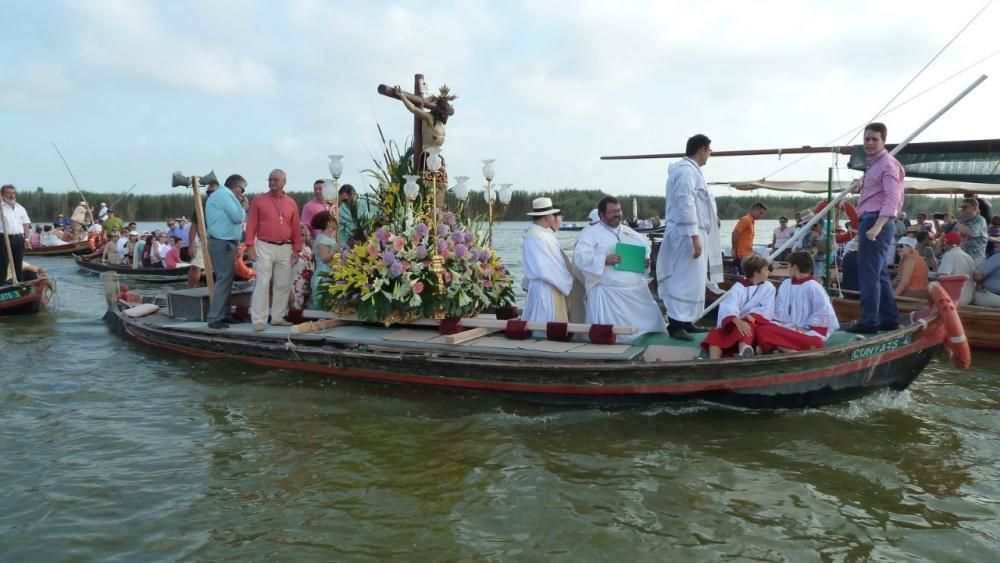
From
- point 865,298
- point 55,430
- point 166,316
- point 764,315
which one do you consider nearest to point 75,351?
point 166,316

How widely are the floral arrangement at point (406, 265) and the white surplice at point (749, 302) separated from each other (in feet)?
8.95

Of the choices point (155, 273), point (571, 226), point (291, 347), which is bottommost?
point (291, 347)

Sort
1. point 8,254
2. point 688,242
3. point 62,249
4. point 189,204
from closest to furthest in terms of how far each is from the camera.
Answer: point 688,242
point 8,254
point 62,249
point 189,204

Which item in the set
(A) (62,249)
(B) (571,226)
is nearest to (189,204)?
(A) (62,249)

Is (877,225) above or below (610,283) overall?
above

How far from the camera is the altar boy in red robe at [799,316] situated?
21.0ft

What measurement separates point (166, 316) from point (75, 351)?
4.58 ft

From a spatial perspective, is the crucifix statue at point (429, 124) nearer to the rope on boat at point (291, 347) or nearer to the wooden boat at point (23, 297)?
the rope on boat at point (291, 347)

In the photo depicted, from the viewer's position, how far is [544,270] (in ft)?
25.8

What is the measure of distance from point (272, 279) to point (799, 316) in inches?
229

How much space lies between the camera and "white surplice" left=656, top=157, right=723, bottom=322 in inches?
278

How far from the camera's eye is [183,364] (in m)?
9.50

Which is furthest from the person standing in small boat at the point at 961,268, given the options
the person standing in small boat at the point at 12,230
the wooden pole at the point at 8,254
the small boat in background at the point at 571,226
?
the small boat in background at the point at 571,226

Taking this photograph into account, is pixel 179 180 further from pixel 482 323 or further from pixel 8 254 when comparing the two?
pixel 8 254
